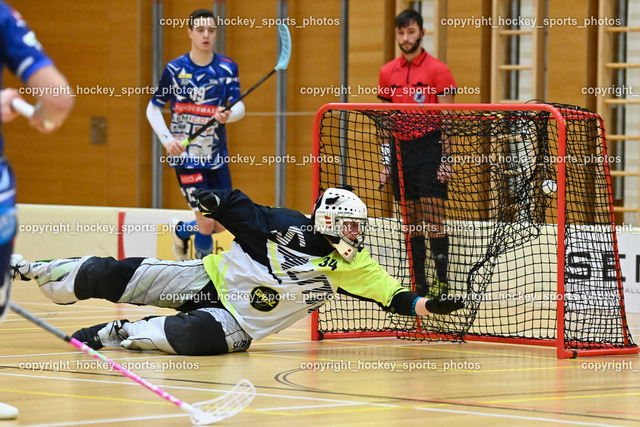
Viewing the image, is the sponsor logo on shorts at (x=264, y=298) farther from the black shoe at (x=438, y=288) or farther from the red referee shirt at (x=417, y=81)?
the red referee shirt at (x=417, y=81)

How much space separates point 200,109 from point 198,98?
0.27 feet

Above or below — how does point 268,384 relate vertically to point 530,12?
below

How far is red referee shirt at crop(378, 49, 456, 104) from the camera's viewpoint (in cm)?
801

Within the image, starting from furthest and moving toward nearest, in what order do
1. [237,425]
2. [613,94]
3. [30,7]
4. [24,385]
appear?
[30,7] < [613,94] < [24,385] < [237,425]

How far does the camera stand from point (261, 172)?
12781 millimetres

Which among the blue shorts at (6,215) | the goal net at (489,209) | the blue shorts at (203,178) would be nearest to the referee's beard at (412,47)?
the goal net at (489,209)

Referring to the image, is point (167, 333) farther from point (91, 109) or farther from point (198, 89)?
point (91, 109)

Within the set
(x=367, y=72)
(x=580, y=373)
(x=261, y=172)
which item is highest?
(x=367, y=72)

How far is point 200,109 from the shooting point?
841cm

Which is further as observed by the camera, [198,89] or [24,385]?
[198,89]

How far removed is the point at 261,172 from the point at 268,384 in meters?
8.00

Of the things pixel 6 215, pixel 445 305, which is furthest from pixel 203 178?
pixel 6 215

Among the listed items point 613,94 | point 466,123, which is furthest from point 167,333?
point 613,94

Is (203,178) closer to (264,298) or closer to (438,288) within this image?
(438,288)
